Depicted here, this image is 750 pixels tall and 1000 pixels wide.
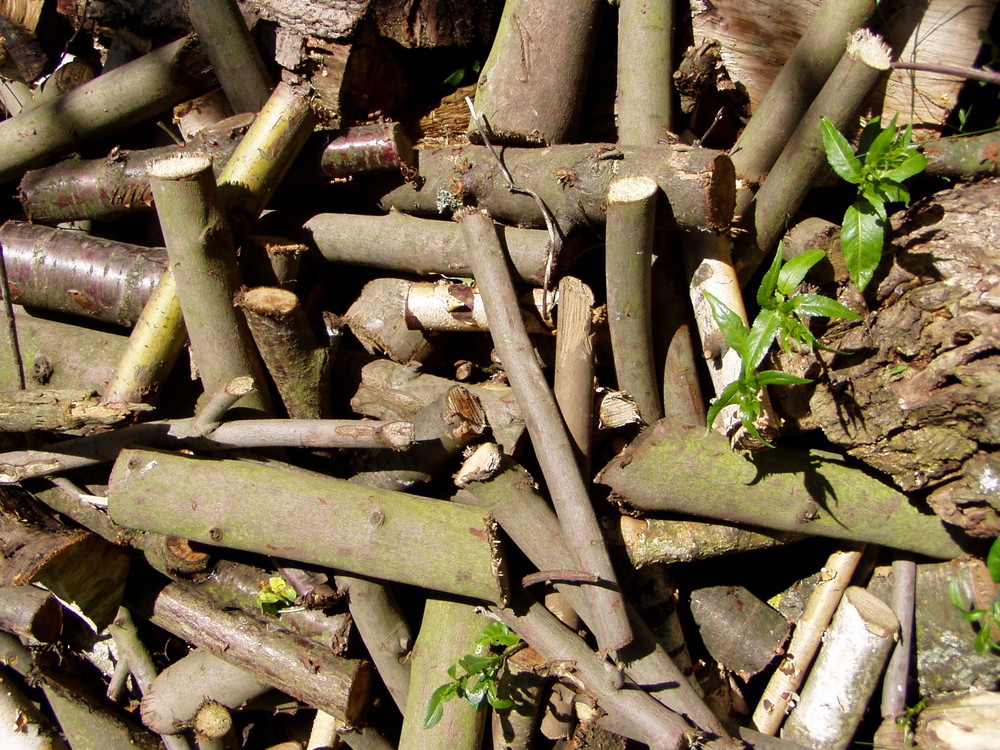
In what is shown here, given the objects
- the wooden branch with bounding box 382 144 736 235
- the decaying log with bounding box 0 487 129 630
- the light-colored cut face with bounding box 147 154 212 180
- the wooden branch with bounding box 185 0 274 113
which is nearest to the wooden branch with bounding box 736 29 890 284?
the wooden branch with bounding box 382 144 736 235

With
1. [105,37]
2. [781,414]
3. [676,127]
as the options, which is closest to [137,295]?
[105,37]

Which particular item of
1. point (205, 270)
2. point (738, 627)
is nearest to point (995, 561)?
point (738, 627)

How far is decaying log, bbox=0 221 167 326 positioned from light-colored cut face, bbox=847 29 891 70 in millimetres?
2778

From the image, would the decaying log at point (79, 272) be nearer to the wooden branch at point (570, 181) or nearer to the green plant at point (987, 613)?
the wooden branch at point (570, 181)

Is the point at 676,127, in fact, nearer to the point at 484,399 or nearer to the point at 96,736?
the point at 484,399

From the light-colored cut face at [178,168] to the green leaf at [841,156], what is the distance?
7.04 ft

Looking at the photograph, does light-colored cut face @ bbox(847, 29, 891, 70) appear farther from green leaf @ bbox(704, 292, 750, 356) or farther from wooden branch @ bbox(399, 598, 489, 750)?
wooden branch @ bbox(399, 598, 489, 750)

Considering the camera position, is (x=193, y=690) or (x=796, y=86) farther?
(x=193, y=690)

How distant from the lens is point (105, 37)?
3568mm

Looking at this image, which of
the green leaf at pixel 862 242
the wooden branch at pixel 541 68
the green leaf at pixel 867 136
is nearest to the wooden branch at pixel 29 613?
the wooden branch at pixel 541 68

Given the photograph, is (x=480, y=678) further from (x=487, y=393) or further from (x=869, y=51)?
(x=869, y=51)

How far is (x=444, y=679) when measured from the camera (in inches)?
104

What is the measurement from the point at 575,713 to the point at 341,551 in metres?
1.08

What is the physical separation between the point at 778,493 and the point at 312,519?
5.22ft
